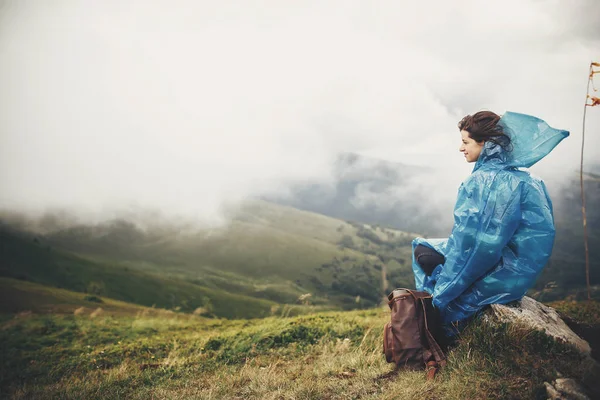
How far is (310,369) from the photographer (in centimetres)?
621

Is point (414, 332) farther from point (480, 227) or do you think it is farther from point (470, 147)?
point (470, 147)

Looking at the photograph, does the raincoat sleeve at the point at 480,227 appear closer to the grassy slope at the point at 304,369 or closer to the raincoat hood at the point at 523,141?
the raincoat hood at the point at 523,141

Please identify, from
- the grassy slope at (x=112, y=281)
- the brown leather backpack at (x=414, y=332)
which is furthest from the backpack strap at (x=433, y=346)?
the grassy slope at (x=112, y=281)

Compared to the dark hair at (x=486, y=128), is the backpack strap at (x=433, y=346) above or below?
below

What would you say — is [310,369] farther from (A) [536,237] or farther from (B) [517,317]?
(A) [536,237]

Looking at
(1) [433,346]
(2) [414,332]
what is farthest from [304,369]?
(1) [433,346]

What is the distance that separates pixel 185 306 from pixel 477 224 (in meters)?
116

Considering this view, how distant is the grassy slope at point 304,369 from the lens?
4340 mm

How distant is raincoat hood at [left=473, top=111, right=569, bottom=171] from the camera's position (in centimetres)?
496

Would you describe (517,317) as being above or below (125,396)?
above

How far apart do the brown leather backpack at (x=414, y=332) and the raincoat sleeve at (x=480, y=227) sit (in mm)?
→ 417

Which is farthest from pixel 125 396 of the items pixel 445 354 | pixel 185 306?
pixel 185 306

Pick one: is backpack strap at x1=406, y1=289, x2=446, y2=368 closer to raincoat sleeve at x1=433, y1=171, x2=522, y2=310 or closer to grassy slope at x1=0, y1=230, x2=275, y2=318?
raincoat sleeve at x1=433, y1=171, x2=522, y2=310

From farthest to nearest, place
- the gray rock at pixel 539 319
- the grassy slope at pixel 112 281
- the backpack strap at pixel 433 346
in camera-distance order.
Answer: the grassy slope at pixel 112 281 < the backpack strap at pixel 433 346 < the gray rock at pixel 539 319
